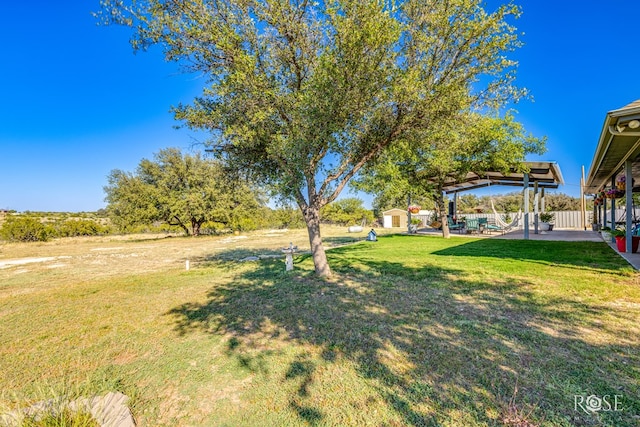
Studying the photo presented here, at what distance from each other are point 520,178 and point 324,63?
14.3 m

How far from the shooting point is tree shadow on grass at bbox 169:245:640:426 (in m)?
1.92

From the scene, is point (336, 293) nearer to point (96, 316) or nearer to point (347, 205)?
point (96, 316)

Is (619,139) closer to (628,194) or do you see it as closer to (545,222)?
(628,194)

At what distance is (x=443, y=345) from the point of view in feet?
9.28

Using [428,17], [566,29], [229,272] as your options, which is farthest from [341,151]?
[566,29]

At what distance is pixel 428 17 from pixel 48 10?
1122cm

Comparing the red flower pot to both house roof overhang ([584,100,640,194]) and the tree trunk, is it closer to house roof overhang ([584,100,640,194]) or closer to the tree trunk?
house roof overhang ([584,100,640,194])

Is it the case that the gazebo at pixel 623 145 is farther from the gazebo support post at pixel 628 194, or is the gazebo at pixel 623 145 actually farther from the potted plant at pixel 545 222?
the potted plant at pixel 545 222

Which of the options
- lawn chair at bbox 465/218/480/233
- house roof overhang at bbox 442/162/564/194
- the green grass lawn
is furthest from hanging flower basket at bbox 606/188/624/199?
the green grass lawn

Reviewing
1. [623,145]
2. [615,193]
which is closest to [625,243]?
[623,145]

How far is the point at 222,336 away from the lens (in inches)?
132
